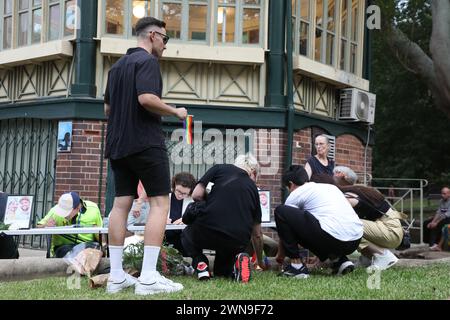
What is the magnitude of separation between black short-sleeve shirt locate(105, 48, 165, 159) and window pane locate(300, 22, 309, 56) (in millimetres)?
7150

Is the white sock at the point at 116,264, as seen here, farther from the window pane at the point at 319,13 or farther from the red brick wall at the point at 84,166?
the window pane at the point at 319,13

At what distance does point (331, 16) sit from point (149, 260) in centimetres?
890

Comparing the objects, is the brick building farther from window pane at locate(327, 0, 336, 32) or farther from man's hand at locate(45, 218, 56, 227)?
man's hand at locate(45, 218, 56, 227)

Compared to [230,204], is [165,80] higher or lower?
higher

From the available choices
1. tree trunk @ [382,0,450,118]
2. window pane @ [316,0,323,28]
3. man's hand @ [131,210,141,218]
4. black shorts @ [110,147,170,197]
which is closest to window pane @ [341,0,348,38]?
window pane @ [316,0,323,28]

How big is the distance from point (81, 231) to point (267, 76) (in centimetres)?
542

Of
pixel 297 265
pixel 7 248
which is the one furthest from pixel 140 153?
pixel 7 248

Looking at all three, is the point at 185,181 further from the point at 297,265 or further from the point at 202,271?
the point at 297,265

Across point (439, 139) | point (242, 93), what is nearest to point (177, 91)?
point (242, 93)

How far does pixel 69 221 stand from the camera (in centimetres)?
756

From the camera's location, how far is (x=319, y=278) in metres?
6.21

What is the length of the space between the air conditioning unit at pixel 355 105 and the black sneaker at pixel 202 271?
719 centimetres
